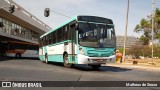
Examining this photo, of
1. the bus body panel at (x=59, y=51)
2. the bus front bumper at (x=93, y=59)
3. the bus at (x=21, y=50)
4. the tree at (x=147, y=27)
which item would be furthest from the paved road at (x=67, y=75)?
the tree at (x=147, y=27)

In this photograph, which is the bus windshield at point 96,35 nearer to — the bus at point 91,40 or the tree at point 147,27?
the bus at point 91,40

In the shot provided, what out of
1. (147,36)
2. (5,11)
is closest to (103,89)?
(5,11)

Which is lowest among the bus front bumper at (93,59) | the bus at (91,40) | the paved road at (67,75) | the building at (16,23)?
the paved road at (67,75)

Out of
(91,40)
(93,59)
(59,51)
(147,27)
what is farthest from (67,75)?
(147,27)

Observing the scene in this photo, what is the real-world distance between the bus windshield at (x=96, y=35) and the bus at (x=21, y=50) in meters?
34.7

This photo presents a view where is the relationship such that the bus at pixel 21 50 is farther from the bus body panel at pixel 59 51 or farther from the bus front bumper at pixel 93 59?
the bus front bumper at pixel 93 59

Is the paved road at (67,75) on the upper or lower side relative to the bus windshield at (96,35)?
lower

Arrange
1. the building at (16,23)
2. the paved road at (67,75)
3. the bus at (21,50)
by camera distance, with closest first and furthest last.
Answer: the paved road at (67,75)
the building at (16,23)
the bus at (21,50)

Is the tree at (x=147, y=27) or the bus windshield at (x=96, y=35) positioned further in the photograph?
the tree at (x=147, y=27)

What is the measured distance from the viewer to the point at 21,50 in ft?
169

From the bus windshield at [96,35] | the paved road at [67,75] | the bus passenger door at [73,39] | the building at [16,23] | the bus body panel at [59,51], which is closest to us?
the paved road at [67,75]

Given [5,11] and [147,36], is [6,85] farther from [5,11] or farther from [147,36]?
[147,36]

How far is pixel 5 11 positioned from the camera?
42.9 metres

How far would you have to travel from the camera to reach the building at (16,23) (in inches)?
1815
